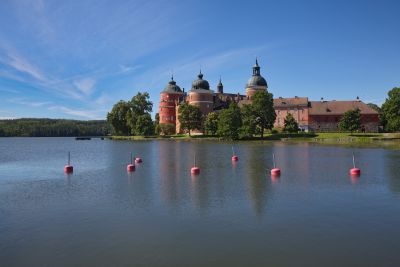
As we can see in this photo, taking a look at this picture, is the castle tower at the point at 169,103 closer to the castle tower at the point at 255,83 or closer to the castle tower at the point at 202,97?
the castle tower at the point at 202,97

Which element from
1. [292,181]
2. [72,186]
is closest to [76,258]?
[72,186]

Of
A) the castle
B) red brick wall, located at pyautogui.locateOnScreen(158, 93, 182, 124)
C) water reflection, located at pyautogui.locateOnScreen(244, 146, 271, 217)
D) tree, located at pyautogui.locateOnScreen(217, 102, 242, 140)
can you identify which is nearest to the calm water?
water reflection, located at pyautogui.locateOnScreen(244, 146, 271, 217)

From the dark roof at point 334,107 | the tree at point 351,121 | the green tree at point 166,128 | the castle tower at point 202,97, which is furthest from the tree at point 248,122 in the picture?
the green tree at point 166,128

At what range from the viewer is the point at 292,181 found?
30.7 metres

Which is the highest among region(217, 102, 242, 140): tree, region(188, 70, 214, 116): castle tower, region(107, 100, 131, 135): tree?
region(188, 70, 214, 116): castle tower

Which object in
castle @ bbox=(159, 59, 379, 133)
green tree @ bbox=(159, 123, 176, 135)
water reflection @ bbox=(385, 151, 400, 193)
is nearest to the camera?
water reflection @ bbox=(385, 151, 400, 193)

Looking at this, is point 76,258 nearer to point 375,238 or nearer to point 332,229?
point 332,229

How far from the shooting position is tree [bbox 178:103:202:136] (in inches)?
4995

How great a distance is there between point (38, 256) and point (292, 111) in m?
126

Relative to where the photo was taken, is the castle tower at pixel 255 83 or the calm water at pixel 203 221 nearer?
the calm water at pixel 203 221

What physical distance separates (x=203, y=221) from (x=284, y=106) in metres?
122

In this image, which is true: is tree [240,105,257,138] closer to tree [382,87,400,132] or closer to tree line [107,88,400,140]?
tree line [107,88,400,140]

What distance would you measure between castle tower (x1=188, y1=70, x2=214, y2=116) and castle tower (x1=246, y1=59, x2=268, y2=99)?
1589 centimetres

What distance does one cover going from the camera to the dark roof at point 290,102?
132 meters
